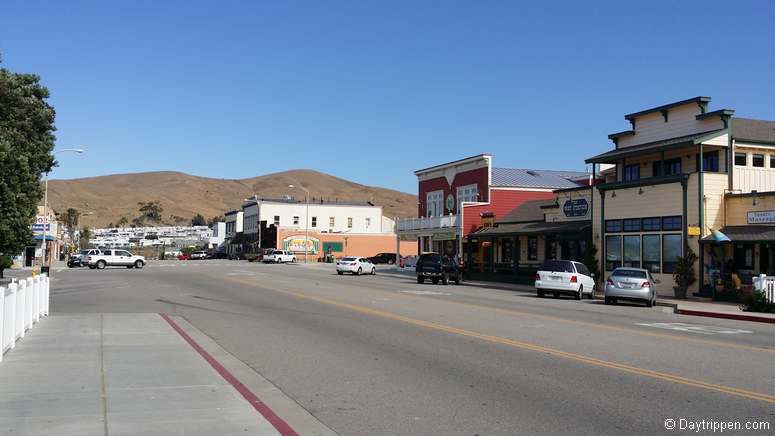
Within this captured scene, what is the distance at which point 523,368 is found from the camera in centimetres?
1126

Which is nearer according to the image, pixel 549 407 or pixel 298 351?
pixel 549 407

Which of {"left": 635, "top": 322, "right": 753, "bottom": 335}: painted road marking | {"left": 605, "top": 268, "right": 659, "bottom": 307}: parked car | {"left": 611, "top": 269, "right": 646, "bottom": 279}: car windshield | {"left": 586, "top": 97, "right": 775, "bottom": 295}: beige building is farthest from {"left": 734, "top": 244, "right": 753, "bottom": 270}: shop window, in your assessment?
{"left": 635, "top": 322, "right": 753, "bottom": 335}: painted road marking

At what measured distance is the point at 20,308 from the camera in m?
13.4

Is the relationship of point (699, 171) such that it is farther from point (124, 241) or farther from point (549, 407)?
point (124, 241)

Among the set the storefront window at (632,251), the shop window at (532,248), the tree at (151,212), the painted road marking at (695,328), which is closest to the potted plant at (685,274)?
the storefront window at (632,251)

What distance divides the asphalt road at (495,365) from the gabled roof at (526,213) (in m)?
24.8

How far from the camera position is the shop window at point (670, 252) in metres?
32.8

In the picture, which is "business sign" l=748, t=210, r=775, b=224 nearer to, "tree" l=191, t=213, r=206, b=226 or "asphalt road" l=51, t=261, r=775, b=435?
"asphalt road" l=51, t=261, r=775, b=435

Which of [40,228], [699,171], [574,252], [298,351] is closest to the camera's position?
[298,351]

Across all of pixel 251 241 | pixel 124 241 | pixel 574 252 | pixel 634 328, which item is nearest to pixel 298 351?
pixel 634 328

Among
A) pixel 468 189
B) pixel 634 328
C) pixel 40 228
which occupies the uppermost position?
pixel 468 189

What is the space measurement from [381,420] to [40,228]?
4511 cm

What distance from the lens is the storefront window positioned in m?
35.4

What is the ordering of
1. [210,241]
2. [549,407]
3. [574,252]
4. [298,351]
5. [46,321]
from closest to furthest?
[549,407], [298,351], [46,321], [574,252], [210,241]
